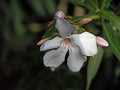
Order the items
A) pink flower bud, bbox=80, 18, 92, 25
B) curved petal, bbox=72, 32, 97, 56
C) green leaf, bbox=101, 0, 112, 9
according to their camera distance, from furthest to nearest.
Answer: green leaf, bbox=101, 0, 112, 9
pink flower bud, bbox=80, 18, 92, 25
curved petal, bbox=72, 32, 97, 56

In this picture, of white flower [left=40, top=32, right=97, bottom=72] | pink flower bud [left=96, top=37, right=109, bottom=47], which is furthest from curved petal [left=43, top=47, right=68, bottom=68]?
pink flower bud [left=96, top=37, right=109, bottom=47]

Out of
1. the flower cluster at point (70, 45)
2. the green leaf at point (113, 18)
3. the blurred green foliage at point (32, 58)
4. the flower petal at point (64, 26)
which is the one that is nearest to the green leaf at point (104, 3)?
the green leaf at point (113, 18)

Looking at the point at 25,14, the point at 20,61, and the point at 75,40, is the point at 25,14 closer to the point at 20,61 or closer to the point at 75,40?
the point at 20,61

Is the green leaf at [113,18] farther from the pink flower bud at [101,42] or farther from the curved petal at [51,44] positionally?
the curved petal at [51,44]

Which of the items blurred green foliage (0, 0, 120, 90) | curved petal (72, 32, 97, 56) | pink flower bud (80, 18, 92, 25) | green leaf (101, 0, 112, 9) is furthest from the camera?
blurred green foliage (0, 0, 120, 90)

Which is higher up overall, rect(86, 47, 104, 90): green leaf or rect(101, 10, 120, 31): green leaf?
rect(101, 10, 120, 31): green leaf

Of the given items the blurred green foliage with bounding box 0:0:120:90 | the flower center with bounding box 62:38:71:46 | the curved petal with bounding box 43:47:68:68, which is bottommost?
the blurred green foliage with bounding box 0:0:120:90

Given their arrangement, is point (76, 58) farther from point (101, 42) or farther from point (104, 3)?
point (104, 3)

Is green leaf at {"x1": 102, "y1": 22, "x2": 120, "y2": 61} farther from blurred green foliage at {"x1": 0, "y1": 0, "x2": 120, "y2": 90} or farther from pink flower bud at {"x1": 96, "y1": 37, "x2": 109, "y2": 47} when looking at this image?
blurred green foliage at {"x1": 0, "y1": 0, "x2": 120, "y2": 90}

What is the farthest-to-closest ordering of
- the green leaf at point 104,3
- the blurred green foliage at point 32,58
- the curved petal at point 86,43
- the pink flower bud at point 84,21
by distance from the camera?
the blurred green foliage at point 32,58
the green leaf at point 104,3
the pink flower bud at point 84,21
the curved petal at point 86,43
